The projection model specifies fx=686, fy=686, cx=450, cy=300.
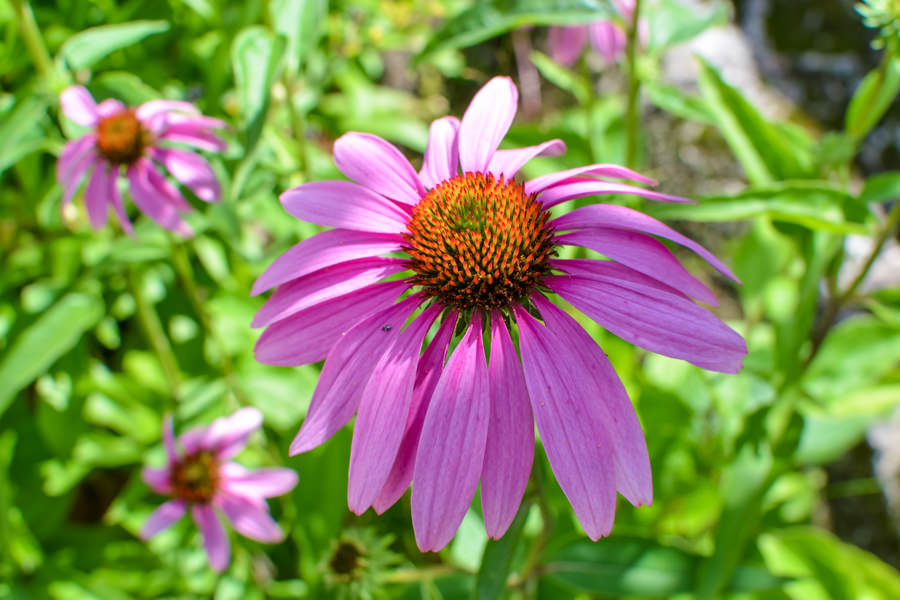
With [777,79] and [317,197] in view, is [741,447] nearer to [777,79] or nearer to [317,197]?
[317,197]

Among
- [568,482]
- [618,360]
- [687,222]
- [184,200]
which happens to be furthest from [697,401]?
[184,200]

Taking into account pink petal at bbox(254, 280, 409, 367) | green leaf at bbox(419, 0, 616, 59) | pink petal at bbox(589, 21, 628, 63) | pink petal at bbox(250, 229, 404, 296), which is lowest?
pink petal at bbox(254, 280, 409, 367)

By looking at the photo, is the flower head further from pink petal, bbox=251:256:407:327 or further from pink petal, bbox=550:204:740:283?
pink petal, bbox=550:204:740:283

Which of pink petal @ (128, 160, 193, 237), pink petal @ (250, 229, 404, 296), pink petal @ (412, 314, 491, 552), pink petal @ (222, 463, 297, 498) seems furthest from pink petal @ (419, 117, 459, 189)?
pink petal @ (222, 463, 297, 498)

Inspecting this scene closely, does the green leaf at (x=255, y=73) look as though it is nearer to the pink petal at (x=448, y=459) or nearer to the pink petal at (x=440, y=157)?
the pink petal at (x=440, y=157)

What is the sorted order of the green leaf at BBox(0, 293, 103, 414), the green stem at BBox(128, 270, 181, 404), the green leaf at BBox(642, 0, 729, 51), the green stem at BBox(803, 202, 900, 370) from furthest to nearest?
the green stem at BBox(128, 270, 181, 404) → the green leaf at BBox(642, 0, 729, 51) → the green leaf at BBox(0, 293, 103, 414) → the green stem at BBox(803, 202, 900, 370)

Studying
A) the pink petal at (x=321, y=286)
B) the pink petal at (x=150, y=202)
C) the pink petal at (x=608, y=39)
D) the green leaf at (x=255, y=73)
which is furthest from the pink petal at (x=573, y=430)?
the pink petal at (x=608, y=39)
